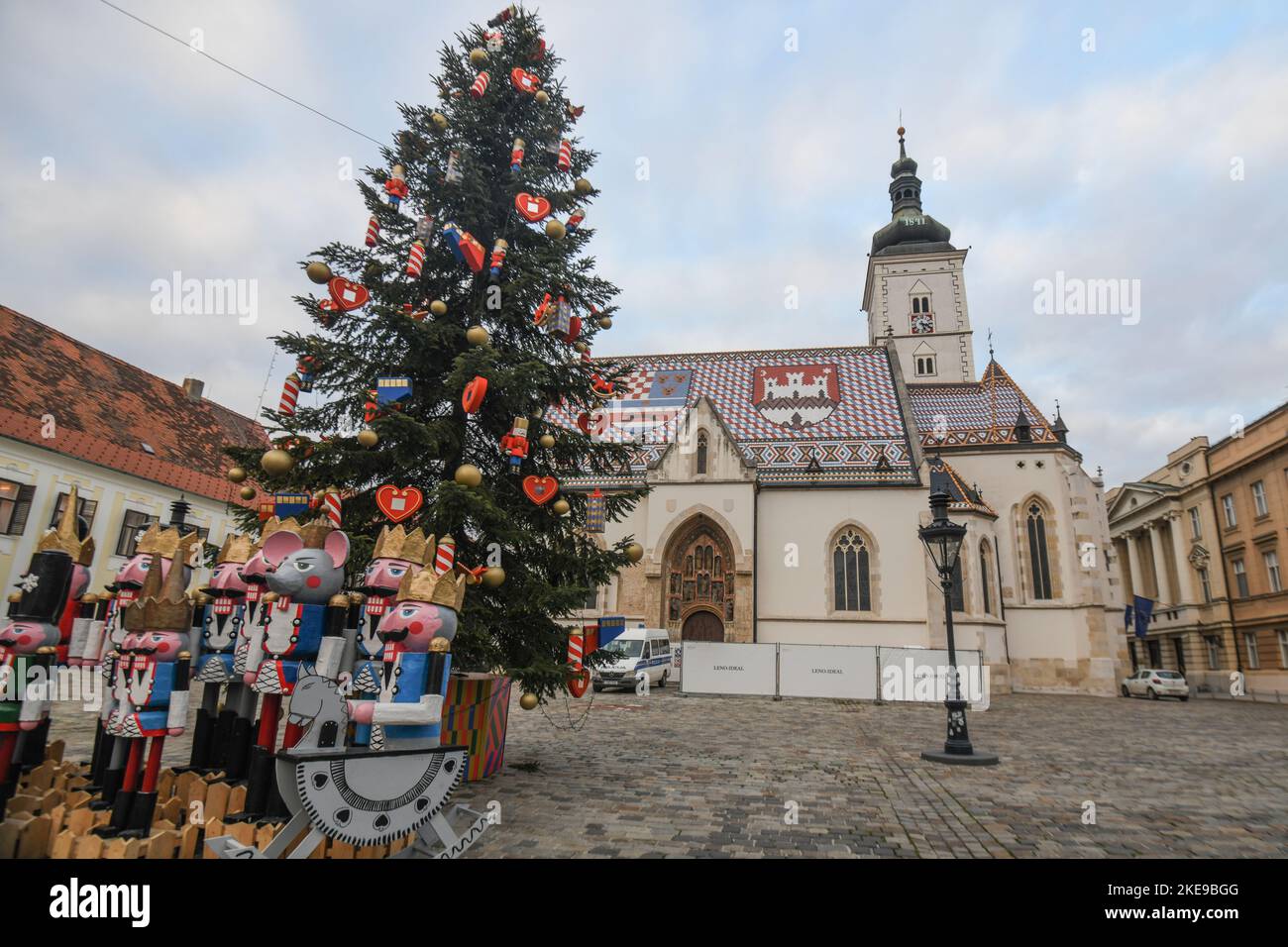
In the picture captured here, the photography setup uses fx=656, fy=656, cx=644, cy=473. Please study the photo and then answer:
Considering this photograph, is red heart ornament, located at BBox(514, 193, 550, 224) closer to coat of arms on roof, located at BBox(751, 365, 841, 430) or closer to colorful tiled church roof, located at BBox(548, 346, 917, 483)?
colorful tiled church roof, located at BBox(548, 346, 917, 483)

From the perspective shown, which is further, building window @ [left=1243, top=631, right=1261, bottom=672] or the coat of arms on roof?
building window @ [left=1243, top=631, right=1261, bottom=672]

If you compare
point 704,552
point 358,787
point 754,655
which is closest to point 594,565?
point 358,787

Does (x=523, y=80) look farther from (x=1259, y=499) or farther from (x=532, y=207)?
(x=1259, y=499)

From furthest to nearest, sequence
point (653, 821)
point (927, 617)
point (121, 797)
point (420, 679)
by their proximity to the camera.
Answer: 1. point (927, 617)
2. point (653, 821)
3. point (121, 797)
4. point (420, 679)

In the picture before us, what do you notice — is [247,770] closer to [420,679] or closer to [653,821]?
[420,679]

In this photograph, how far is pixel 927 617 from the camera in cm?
2306

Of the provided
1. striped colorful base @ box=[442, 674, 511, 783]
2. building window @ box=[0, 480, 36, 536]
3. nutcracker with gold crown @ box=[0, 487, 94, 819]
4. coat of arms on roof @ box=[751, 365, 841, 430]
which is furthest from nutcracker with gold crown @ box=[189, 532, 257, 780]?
coat of arms on roof @ box=[751, 365, 841, 430]

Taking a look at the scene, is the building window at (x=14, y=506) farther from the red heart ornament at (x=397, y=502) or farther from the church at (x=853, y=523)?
the red heart ornament at (x=397, y=502)

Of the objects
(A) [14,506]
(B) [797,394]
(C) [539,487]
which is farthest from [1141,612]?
(A) [14,506]

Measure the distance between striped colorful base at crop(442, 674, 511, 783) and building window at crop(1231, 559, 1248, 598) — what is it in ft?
121

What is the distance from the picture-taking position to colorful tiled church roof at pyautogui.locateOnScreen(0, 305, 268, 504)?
68.2 feet

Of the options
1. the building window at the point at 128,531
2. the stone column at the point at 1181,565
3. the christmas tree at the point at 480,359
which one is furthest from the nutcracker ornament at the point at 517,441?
the stone column at the point at 1181,565

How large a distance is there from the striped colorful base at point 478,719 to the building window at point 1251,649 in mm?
36569
